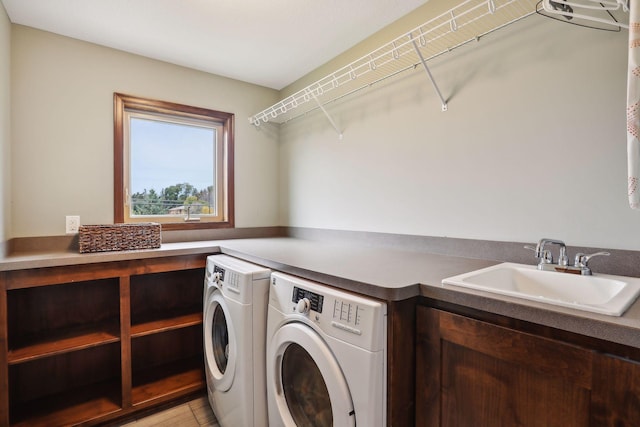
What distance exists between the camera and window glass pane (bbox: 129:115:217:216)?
232 centimetres

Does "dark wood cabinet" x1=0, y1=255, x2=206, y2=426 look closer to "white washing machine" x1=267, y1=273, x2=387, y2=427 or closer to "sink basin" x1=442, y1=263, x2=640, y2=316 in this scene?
"white washing machine" x1=267, y1=273, x2=387, y2=427

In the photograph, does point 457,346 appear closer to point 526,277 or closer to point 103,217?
point 526,277

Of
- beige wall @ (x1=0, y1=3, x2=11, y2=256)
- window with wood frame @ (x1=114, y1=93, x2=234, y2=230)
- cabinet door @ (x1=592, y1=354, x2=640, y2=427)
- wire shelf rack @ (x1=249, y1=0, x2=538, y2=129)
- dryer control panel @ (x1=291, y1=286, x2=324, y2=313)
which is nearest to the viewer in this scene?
cabinet door @ (x1=592, y1=354, x2=640, y2=427)

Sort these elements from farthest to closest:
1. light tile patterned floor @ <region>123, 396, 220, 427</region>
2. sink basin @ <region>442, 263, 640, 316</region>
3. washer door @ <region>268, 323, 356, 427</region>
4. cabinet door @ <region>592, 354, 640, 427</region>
Answer: light tile patterned floor @ <region>123, 396, 220, 427</region>
washer door @ <region>268, 323, 356, 427</region>
sink basin @ <region>442, 263, 640, 316</region>
cabinet door @ <region>592, 354, 640, 427</region>

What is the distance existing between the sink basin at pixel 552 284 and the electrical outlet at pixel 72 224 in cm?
218

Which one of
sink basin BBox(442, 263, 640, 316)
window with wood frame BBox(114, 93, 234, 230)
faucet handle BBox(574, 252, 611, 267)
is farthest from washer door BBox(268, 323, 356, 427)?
window with wood frame BBox(114, 93, 234, 230)

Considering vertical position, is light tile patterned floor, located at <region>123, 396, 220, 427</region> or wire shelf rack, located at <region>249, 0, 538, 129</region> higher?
wire shelf rack, located at <region>249, 0, 538, 129</region>

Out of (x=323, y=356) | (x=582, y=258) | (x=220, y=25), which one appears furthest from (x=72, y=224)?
(x=582, y=258)

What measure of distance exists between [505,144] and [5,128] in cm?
256

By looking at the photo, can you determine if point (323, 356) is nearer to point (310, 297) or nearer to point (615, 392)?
point (310, 297)

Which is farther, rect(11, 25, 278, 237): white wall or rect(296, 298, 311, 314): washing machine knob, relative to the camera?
rect(11, 25, 278, 237): white wall

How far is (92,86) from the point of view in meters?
2.07

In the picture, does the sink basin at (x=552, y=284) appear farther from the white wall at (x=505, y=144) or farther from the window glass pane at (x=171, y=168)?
the window glass pane at (x=171, y=168)

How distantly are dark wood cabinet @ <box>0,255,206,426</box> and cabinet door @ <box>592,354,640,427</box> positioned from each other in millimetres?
1890
